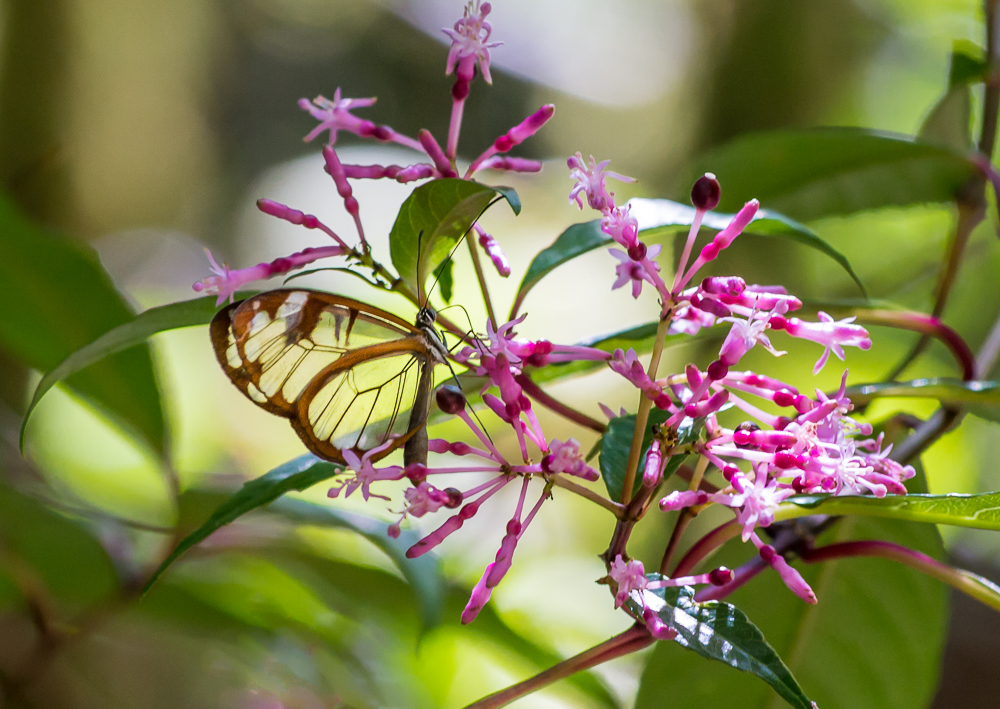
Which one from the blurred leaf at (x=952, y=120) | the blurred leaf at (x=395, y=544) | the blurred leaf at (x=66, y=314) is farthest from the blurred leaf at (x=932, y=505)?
the blurred leaf at (x=66, y=314)

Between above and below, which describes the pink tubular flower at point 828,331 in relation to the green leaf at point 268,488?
above

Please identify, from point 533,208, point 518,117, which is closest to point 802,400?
point 533,208

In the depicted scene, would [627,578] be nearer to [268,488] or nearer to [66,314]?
[268,488]

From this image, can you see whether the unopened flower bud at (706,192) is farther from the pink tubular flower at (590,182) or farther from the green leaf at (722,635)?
the green leaf at (722,635)

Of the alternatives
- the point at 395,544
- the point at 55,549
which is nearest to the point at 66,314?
the point at 55,549

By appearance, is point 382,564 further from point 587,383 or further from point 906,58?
point 906,58

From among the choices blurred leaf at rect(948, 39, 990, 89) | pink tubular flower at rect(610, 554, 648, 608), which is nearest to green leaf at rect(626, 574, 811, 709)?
pink tubular flower at rect(610, 554, 648, 608)
